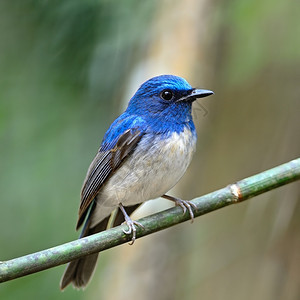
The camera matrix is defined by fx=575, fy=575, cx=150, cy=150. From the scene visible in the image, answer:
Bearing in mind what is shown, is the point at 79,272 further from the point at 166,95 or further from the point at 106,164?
the point at 166,95

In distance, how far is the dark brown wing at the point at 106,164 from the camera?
3676 millimetres

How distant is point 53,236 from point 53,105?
1.18m

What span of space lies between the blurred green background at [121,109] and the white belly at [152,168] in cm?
90

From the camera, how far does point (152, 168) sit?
11.7 feet

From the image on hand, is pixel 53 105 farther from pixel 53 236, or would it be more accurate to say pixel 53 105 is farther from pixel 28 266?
pixel 28 266

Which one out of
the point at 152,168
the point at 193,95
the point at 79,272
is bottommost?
the point at 79,272

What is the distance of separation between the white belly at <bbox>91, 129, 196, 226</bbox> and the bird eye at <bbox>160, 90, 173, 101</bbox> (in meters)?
0.26

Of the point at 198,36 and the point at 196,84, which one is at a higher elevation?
the point at 198,36

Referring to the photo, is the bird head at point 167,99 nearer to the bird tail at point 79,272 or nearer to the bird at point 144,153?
the bird at point 144,153

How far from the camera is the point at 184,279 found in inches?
216

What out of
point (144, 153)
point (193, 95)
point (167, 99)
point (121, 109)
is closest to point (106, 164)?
point (144, 153)

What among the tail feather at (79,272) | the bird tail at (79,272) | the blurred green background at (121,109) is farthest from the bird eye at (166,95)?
the tail feather at (79,272)

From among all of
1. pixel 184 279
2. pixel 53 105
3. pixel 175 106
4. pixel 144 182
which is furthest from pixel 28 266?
pixel 184 279

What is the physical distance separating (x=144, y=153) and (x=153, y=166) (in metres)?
0.10
